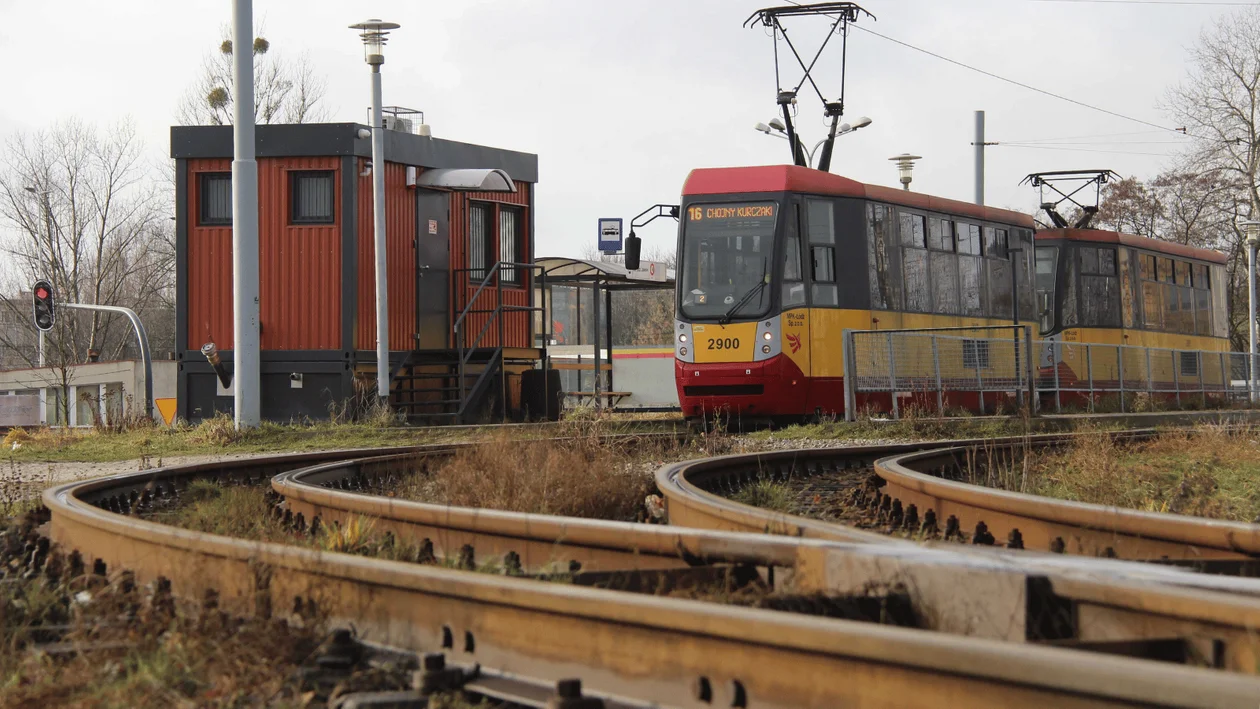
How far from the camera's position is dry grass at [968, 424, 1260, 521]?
862cm

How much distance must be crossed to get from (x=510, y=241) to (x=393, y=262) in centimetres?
335

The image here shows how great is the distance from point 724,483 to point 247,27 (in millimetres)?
11247

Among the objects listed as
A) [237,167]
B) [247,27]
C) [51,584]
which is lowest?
[51,584]

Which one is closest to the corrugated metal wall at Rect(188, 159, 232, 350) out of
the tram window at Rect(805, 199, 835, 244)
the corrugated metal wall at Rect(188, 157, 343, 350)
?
the corrugated metal wall at Rect(188, 157, 343, 350)

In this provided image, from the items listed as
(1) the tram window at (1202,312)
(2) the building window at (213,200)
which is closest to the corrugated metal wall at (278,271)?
(2) the building window at (213,200)

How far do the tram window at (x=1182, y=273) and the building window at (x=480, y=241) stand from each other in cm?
1635

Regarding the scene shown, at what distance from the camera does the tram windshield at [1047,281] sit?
27641mm

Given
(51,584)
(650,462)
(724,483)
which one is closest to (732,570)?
(51,584)

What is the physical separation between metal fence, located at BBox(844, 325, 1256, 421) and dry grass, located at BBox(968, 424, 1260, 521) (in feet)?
14.6

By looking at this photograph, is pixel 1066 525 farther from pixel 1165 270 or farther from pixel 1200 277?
pixel 1200 277

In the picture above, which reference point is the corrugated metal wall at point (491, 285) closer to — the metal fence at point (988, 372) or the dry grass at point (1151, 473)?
the metal fence at point (988, 372)

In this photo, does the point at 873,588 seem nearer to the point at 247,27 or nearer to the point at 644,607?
the point at 644,607

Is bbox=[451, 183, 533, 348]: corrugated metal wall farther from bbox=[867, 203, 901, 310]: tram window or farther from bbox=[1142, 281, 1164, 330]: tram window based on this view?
Answer: bbox=[1142, 281, 1164, 330]: tram window

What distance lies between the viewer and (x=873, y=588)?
3863 millimetres
